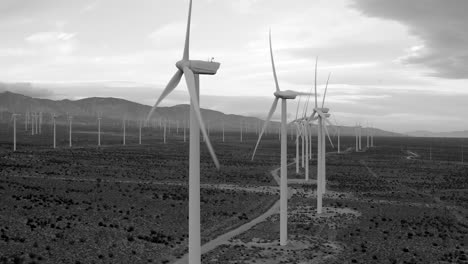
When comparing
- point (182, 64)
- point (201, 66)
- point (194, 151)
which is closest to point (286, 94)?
point (201, 66)

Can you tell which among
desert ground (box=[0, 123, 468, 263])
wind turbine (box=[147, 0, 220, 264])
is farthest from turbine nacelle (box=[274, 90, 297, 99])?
wind turbine (box=[147, 0, 220, 264])

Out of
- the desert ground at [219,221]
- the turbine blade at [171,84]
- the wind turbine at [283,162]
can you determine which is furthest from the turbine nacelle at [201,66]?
the desert ground at [219,221]

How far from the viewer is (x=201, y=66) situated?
21906mm

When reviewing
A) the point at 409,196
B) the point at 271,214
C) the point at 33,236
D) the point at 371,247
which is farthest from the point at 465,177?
the point at 33,236

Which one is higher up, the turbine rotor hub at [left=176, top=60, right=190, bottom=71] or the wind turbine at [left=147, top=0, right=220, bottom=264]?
the turbine rotor hub at [left=176, top=60, right=190, bottom=71]

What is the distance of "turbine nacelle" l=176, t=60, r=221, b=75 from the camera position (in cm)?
2192

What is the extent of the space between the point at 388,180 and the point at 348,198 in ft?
89.7

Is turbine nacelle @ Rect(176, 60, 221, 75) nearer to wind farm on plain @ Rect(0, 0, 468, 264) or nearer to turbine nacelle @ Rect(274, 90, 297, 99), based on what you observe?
wind farm on plain @ Rect(0, 0, 468, 264)

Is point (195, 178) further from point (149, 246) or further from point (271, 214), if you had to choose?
point (271, 214)

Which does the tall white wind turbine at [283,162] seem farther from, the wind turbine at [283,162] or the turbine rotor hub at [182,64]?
the turbine rotor hub at [182,64]

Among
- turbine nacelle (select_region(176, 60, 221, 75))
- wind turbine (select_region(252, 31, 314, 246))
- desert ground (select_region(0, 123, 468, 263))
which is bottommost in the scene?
desert ground (select_region(0, 123, 468, 263))

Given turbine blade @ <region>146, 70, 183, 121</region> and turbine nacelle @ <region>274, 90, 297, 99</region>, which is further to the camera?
turbine nacelle @ <region>274, 90, 297, 99</region>

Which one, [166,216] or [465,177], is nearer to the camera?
[166,216]

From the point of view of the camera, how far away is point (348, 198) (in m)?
61.4
